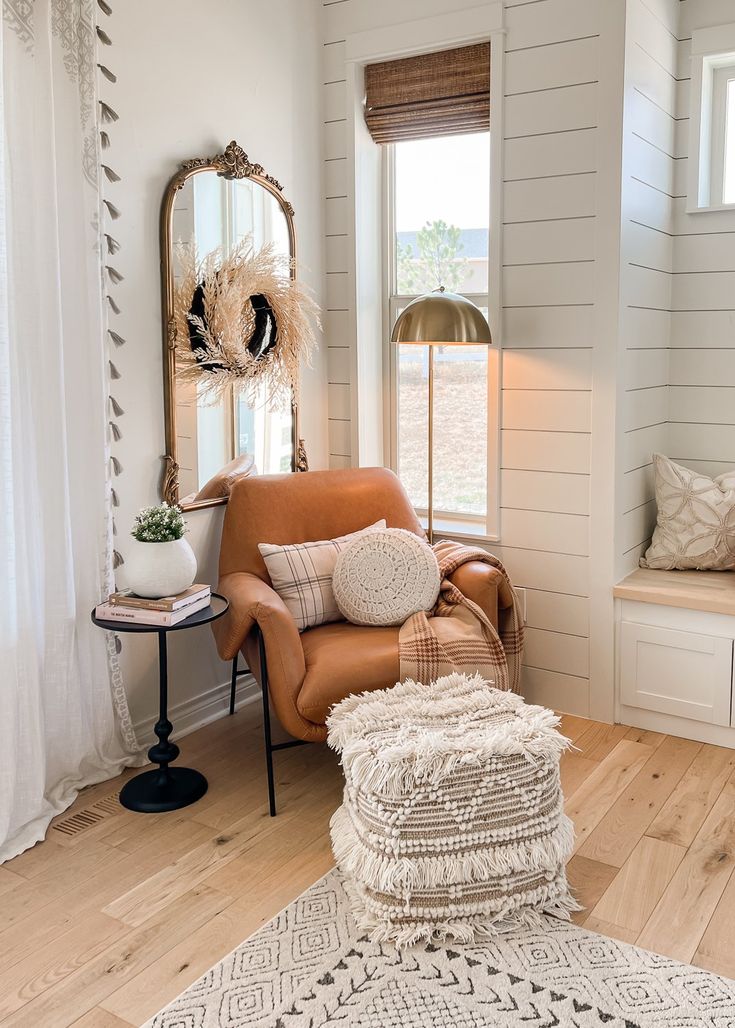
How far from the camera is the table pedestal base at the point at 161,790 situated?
8.71 ft

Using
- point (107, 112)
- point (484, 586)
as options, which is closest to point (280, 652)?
point (484, 586)

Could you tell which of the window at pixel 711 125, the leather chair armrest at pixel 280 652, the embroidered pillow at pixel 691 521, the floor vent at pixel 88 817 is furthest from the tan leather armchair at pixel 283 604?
the window at pixel 711 125

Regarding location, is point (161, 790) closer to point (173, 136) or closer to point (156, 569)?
point (156, 569)

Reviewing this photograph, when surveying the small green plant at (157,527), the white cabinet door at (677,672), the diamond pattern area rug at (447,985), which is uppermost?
the small green plant at (157,527)

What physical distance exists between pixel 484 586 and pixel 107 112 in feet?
5.97

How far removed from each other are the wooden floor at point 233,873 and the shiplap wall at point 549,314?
1.66 ft

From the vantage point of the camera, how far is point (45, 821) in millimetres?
2539

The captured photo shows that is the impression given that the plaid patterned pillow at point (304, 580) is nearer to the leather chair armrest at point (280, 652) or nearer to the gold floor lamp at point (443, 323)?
the leather chair armrest at point (280, 652)

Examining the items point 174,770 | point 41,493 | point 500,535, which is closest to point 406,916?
point 174,770

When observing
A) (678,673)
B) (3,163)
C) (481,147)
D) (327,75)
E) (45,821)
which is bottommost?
(45,821)

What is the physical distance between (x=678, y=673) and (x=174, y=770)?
1698 millimetres

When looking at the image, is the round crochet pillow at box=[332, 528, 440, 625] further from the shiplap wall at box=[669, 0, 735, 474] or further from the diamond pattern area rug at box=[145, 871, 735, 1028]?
the shiplap wall at box=[669, 0, 735, 474]

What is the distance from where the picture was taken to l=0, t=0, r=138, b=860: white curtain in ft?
7.82

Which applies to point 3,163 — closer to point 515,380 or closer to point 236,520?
point 236,520
